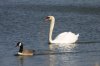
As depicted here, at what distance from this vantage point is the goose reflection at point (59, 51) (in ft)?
58.1

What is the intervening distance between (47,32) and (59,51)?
5.26 m

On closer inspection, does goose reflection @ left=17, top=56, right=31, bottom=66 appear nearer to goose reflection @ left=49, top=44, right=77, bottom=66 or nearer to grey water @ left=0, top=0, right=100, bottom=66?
grey water @ left=0, top=0, right=100, bottom=66

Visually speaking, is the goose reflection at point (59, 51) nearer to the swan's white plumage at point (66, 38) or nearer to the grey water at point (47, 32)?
the grey water at point (47, 32)

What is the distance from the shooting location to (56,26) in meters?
27.2

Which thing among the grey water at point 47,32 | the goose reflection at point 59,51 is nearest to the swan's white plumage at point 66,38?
the grey water at point 47,32

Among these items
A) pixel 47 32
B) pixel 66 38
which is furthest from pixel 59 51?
pixel 47 32

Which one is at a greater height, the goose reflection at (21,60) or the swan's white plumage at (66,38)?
the goose reflection at (21,60)

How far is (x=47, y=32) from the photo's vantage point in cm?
2489

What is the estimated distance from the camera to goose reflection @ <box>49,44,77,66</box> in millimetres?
17703

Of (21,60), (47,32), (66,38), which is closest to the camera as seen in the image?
(21,60)

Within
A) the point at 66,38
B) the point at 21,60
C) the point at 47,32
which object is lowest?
the point at 47,32

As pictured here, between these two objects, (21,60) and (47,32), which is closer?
(21,60)

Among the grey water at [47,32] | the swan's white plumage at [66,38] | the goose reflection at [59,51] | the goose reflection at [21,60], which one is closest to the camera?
the goose reflection at [21,60]

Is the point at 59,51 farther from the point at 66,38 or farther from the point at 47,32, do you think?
the point at 47,32
